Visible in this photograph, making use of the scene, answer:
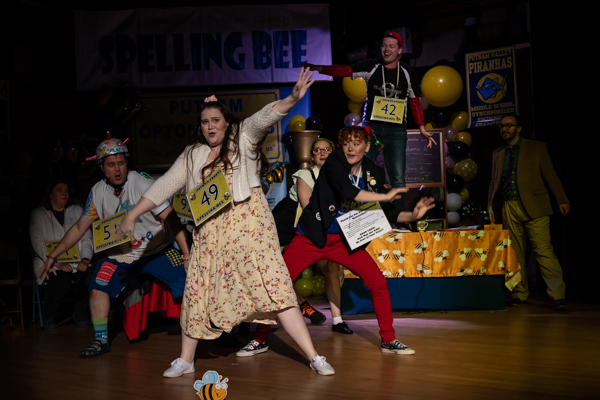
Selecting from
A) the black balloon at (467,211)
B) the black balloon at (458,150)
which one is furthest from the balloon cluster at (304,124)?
the black balloon at (467,211)

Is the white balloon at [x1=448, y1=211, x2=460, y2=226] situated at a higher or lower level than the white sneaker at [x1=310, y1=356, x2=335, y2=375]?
higher

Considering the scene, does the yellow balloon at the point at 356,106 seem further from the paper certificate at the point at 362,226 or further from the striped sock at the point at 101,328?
the striped sock at the point at 101,328

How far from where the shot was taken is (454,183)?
6.57 m

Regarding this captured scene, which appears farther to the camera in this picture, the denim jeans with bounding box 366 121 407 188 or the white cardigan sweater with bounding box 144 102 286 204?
the denim jeans with bounding box 366 121 407 188

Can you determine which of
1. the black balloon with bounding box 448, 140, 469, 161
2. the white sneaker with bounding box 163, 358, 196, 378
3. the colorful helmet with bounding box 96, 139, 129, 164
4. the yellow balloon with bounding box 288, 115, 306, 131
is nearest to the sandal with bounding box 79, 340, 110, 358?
the white sneaker with bounding box 163, 358, 196, 378

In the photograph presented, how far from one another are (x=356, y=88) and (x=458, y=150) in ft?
4.72

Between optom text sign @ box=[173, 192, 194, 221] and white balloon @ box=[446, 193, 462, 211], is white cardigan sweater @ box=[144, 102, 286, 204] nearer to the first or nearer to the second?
optom text sign @ box=[173, 192, 194, 221]

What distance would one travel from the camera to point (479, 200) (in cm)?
758

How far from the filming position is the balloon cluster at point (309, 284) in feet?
20.8

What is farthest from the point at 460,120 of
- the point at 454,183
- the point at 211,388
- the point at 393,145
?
the point at 211,388

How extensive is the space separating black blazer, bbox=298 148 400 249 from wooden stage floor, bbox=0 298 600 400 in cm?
79

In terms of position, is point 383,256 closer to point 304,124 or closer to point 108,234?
point 304,124

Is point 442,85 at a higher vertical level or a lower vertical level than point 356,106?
higher

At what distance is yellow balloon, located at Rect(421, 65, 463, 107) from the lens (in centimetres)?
669
